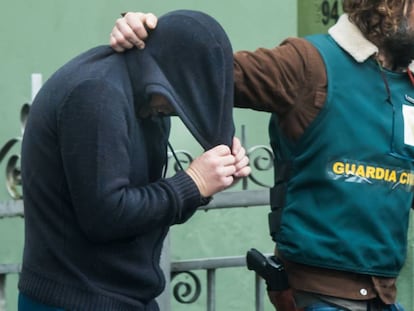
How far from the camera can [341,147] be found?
10.9 feet

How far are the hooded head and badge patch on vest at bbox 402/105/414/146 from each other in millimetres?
714

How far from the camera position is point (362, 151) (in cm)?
335

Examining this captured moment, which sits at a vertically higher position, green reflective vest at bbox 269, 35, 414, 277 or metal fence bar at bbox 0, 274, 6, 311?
green reflective vest at bbox 269, 35, 414, 277

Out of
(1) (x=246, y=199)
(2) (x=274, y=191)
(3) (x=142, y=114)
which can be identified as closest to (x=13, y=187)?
(1) (x=246, y=199)

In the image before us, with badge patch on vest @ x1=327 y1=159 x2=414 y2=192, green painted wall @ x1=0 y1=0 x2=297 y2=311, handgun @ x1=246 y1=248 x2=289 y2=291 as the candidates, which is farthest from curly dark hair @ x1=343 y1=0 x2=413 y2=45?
green painted wall @ x1=0 y1=0 x2=297 y2=311

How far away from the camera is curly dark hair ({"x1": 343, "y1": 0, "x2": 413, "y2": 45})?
340 centimetres

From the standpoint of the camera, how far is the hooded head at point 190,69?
285cm

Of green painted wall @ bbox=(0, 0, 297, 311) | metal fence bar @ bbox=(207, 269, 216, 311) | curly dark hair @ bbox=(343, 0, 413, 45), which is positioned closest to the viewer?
curly dark hair @ bbox=(343, 0, 413, 45)

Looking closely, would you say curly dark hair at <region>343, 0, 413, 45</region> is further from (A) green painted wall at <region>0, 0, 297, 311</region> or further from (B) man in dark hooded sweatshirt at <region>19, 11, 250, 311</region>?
(A) green painted wall at <region>0, 0, 297, 311</region>

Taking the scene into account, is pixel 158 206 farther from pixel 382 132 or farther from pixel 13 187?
pixel 13 187

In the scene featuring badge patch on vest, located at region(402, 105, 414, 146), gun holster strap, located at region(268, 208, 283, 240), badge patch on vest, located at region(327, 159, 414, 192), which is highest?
badge patch on vest, located at region(402, 105, 414, 146)

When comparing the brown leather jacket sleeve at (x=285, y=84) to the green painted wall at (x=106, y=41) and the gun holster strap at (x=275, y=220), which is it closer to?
the gun holster strap at (x=275, y=220)

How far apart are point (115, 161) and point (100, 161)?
0.12 ft

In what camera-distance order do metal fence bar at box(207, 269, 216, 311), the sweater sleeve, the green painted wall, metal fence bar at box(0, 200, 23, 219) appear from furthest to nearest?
the green painted wall
metal fence bar at box(207, 269, 216, 311)
metal fence bar at box(0, 200, 23, 219)
the sweater sleeve
